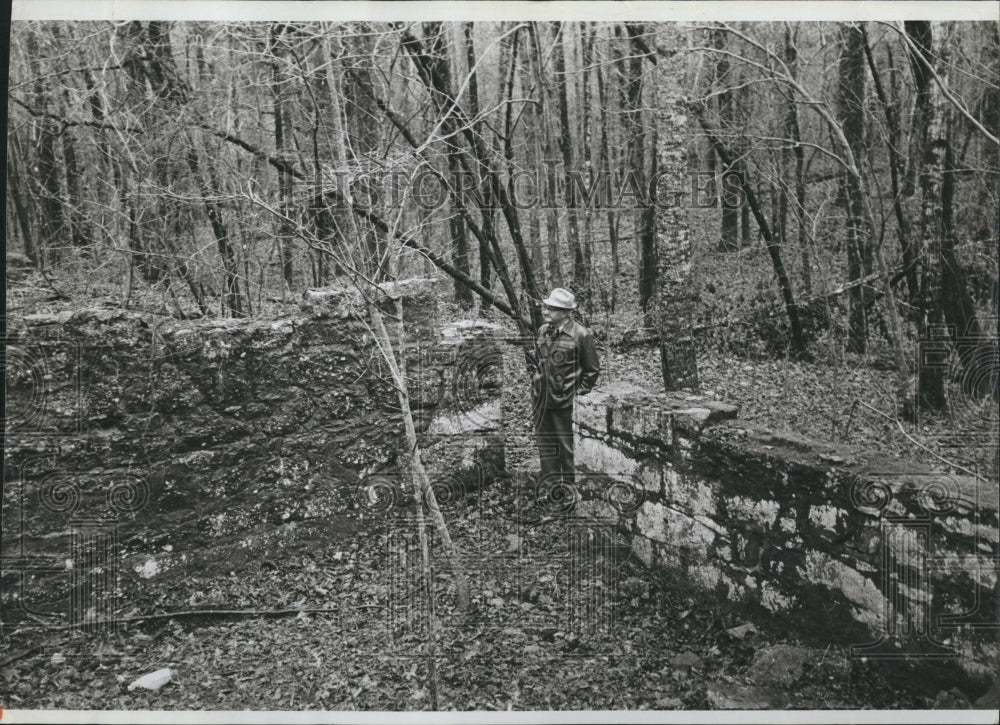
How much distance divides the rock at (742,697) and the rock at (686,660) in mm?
149

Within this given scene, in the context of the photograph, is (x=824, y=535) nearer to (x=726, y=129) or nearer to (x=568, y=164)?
(x=726, y=129)

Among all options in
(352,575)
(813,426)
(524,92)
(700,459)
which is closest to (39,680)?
(352,575)

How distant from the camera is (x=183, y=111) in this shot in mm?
3652

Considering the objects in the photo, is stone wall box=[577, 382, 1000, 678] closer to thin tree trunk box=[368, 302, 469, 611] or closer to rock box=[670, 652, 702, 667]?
rock box=[670, 652, 702, 667]

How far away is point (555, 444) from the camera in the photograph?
368 centimetres

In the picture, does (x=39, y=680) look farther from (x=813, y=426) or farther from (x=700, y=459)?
(x=813, y=426)

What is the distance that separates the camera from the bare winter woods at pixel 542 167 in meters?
3.59

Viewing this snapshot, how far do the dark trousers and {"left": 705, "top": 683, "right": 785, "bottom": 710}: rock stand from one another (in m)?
1.33

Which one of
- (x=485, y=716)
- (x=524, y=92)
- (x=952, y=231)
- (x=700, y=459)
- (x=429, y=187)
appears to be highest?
(x=524, y=92)

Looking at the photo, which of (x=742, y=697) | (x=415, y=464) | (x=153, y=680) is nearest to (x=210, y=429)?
(x=415, y=464)

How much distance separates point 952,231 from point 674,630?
267 cm

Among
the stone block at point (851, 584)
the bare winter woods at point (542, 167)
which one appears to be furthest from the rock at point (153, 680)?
the stone block at point (851, 584)

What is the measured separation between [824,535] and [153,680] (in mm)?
3619

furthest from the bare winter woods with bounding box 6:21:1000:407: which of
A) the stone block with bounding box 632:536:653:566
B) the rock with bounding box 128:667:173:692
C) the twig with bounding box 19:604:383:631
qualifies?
the rock with bounding box 128:667:173:692
